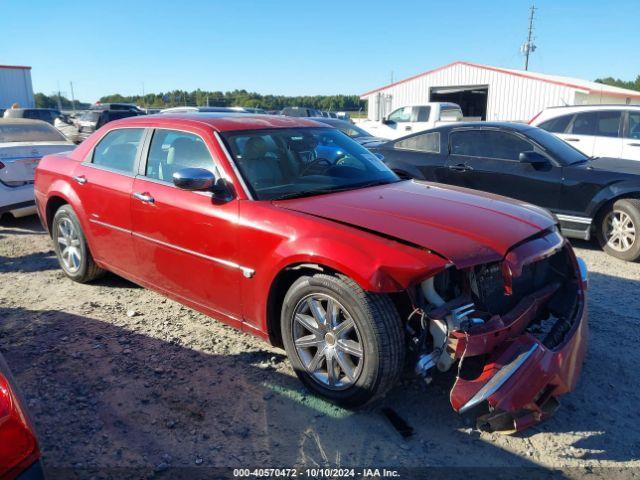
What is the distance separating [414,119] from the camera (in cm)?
1672

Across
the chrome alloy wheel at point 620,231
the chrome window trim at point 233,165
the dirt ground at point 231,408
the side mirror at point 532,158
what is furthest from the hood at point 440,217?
the chrome alloy wheel at point 620,231

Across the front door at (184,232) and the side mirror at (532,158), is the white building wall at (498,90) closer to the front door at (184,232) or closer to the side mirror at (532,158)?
the side mirror at (532,158)

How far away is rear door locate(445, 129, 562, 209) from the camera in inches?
252

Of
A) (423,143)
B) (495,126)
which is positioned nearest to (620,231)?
(495,126)

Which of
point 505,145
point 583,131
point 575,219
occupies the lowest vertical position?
point 575,219

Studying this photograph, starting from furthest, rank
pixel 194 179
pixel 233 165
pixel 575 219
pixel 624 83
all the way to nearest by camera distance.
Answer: pixel 624 83, pixel 575 219, pixel 233 165, pixel 194 179

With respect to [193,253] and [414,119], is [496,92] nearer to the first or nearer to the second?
[414,119]

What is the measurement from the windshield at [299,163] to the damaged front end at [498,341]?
4.05 ft

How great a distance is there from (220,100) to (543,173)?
1454 inches

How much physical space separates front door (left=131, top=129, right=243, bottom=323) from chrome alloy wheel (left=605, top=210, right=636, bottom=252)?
4.90m

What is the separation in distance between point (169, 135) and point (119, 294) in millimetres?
1740

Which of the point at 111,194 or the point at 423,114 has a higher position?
the point at 423,114

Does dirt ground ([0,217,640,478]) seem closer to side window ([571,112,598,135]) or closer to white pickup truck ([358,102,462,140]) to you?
side window ([571,112,598,135])

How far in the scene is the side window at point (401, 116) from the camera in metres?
17.0
